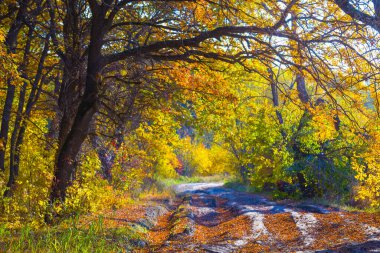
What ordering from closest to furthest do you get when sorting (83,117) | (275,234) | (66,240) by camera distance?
(66,240), (83,117), (275,234)

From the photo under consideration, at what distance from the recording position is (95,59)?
8.64 metres

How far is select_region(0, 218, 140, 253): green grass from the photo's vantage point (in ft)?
19.4

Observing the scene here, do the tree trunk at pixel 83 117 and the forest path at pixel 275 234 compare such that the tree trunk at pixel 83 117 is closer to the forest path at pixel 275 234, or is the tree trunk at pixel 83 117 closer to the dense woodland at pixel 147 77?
the dense woodland at pixel 147 77

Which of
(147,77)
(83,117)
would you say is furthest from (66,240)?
(147,77)

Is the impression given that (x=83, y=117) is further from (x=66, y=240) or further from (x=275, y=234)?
(x=275, y=234)

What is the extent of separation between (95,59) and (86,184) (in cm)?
369

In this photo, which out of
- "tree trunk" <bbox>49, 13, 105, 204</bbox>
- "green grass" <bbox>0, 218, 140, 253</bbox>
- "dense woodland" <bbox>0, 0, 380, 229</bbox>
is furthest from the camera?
"tree trunk" <bbox>49, 13, 105, 204</bbox>

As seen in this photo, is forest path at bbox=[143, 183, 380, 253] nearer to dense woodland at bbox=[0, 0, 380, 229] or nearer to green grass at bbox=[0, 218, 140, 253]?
green grass at bbox=[0, 218, 140, 253]

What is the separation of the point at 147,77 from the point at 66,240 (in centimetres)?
461

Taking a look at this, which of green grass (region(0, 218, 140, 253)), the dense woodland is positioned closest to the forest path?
green grass (region(0, 218, 140, 253))

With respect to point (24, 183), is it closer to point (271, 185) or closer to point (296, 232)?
point (296, 232)

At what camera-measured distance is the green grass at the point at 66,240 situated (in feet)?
19.4

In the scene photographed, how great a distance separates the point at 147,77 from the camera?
9.88 metres

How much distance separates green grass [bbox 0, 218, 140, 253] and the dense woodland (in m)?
1.53
